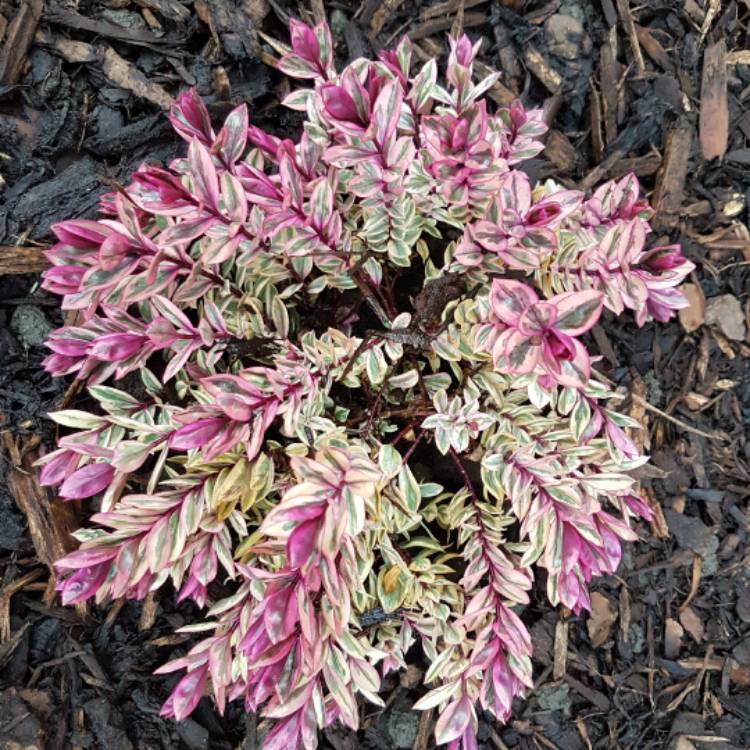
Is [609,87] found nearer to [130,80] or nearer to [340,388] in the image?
[340,388]

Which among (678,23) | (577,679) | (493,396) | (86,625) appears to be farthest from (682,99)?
(86,625)

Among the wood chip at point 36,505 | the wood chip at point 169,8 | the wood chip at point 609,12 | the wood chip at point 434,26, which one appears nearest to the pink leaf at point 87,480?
the wood chip at point 36,505

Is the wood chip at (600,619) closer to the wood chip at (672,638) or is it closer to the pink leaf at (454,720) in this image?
the wood chip at (672,638)

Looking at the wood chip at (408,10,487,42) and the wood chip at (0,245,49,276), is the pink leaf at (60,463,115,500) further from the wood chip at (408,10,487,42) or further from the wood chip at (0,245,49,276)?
the wood chip at (408,10,487,42)

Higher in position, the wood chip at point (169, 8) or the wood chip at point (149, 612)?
the wood chip at point (169, 8)

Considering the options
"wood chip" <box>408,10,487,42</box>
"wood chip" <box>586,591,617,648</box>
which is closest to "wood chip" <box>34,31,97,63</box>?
"wood chip" <box>408,10,487,42</box>

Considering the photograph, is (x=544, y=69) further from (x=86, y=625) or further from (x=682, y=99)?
(x=86, y=625)
